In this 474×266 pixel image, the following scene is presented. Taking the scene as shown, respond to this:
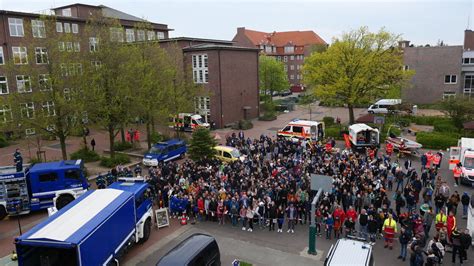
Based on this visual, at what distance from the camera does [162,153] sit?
2973 centimetres

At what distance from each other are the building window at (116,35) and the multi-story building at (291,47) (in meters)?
60.9

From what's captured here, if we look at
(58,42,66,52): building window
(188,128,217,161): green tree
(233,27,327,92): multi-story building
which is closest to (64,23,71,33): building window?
(58,42,66,52): building window

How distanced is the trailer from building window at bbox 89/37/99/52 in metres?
17.1

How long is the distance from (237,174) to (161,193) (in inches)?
180

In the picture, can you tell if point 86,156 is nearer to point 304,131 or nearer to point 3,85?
point 3,85

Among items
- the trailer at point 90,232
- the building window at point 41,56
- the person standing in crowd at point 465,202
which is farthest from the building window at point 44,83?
the person standing in crowd at point 465,202

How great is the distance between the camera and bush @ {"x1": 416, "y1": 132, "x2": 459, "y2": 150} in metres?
32.1

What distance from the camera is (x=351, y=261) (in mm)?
11320

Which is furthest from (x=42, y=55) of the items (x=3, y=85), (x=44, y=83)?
(x=3, y=85)

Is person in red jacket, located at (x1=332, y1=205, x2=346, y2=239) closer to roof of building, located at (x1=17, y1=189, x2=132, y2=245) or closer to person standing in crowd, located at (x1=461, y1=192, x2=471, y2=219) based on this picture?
person standing in crowd, located at (x1=461, y1=192, x2=471, y2=219)

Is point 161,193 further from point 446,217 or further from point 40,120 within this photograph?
point 446,217

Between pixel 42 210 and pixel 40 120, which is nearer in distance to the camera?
pixel 42 210

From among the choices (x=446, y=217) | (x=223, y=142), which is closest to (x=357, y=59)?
(x=223, y=142)

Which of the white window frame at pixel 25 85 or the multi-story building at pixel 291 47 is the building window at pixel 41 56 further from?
the multi-story building at pixel 291 47
